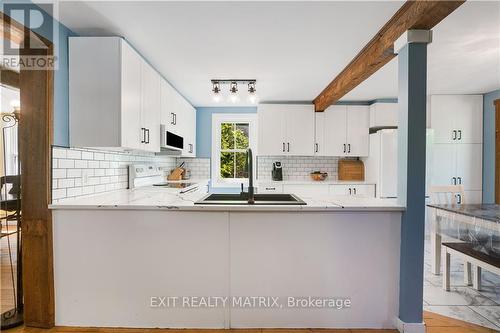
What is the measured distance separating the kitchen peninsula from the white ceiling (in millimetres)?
1386

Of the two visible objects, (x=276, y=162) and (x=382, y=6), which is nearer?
(x=382, y=6)

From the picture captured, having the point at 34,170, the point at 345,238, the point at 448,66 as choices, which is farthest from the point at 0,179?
the point at 448,66

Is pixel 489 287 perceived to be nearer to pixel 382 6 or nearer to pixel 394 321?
pixel 394 321

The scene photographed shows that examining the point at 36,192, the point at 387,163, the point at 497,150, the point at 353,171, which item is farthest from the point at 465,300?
the point at 36,192

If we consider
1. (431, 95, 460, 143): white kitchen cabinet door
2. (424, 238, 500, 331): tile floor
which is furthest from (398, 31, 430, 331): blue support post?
(431, 95, 460, 143): white kitchen cabinet door

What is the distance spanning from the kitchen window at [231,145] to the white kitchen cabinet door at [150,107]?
2.14 metres

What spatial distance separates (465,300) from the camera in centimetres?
249

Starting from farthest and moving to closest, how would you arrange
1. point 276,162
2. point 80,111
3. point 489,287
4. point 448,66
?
point 276,162 < point 448,66 < point 489,287 < point 80,111

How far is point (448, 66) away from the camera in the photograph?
308cm

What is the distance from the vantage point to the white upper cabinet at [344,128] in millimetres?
4727

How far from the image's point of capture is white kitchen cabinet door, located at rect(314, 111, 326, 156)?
4.73 meters

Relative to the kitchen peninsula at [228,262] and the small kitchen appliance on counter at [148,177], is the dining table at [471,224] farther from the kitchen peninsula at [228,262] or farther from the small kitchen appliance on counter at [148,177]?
the small kitchen appliance on counter at [148,177]

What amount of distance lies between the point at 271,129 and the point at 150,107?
7.62ft

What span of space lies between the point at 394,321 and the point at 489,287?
1538mm
